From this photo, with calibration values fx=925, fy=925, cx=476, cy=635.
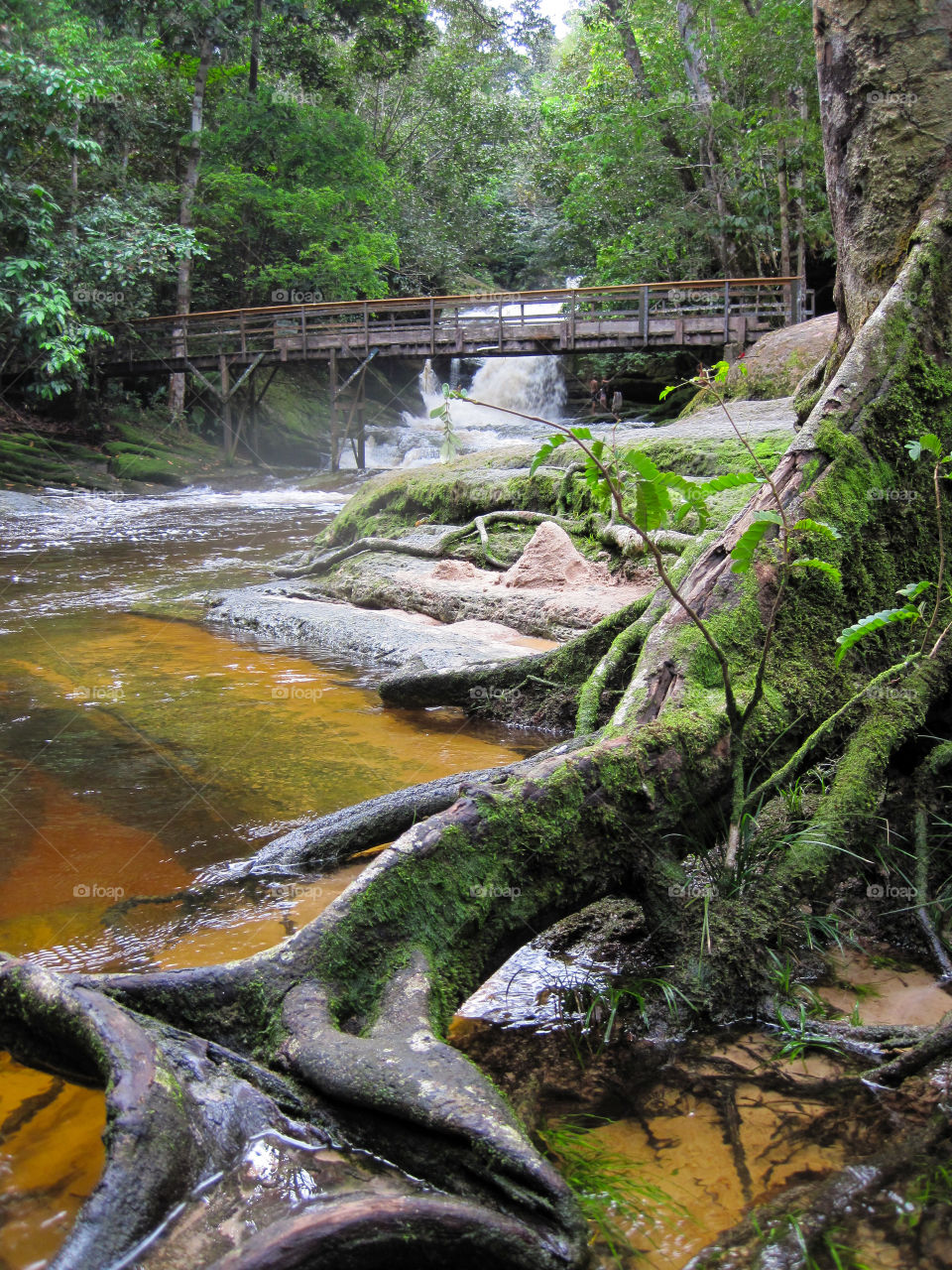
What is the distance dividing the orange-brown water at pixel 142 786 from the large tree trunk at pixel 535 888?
0.84 ft

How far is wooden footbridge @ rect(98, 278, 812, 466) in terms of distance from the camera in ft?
58.5

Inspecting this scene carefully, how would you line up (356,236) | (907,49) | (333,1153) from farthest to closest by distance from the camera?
(356,236), (907,49), (333,1153)

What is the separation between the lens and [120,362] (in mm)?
21344

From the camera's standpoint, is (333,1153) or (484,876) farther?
(484,876)

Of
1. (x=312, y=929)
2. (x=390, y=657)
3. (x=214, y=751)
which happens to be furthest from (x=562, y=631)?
(x=312, y=929)

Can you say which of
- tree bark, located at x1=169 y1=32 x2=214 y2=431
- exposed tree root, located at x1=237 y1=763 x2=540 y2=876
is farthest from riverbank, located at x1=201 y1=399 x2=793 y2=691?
tree bark, located at x1=169 y1=32 x2=214 y2=431

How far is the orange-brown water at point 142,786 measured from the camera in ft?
6.94

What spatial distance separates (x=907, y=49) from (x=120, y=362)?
812 inches

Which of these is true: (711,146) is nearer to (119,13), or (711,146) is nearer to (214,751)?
(119,13)

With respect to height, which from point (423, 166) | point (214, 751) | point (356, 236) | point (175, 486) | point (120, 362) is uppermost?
point (423, 166)

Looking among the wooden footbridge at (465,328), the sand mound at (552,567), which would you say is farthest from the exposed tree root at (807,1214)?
the wooden footbridge at (465,328)

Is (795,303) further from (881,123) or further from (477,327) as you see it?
(881,123)

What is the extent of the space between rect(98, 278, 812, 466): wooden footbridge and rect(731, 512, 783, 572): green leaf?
613 inches

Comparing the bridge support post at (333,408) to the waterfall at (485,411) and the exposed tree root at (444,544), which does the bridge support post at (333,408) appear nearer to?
the waterfall at (485,411)
